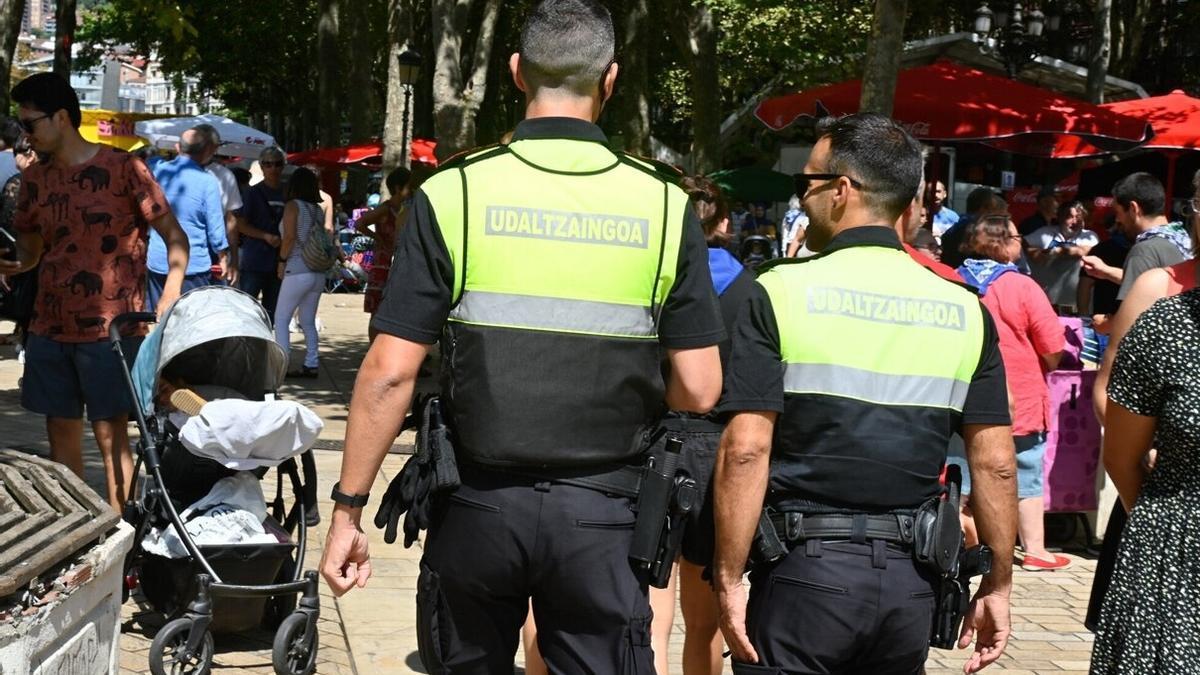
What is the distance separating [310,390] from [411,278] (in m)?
9.74

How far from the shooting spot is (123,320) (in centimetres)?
613

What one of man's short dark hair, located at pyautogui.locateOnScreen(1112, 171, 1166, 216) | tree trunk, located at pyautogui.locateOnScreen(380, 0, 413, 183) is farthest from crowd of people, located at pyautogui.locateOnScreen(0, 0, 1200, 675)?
tree trunk, located at pyautogui.locateOnScreen(380, 0, 413, 183)

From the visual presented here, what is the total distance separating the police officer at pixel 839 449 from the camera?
3.47 m

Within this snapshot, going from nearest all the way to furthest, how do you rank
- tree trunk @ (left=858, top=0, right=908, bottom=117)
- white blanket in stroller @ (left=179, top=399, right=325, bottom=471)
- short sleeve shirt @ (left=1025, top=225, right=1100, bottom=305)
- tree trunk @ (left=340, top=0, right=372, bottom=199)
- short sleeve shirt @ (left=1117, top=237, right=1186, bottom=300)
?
1. white blanket in stroller @ (left=179, top=399, right=325, bottom=471)
2. short sleeve shirt @ (left=1117, top=237, right=1186, bottom=300)
3. tree trunk @ (left=858, top=0, right=908, bottom=117)
4. short sleeve shirt @ (left=1025, top=225, right=1100, bottom=305)
5. tree trunk @ (left=340, top=0, right=372, bottom=199)

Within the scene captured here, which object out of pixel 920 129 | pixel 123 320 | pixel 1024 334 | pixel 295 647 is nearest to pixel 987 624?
pixel 295 647

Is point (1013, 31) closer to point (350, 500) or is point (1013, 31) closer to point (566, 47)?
point (566, 47)

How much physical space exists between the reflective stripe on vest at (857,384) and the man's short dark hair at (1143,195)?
5173mm

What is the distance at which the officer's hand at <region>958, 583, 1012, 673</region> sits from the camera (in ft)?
12.4

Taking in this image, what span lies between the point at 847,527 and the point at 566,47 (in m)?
1.23

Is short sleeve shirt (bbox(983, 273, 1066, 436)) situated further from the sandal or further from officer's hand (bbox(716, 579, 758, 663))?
officer's hand (bbox(716, 579, 758, 663))

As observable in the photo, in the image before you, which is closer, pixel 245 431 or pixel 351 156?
pixel 245 431

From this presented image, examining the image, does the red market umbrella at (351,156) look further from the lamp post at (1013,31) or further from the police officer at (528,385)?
the police officer at (528,385)

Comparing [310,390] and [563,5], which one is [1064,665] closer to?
[563,5]

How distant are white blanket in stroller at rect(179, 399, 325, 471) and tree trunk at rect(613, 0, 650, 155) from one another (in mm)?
18327
